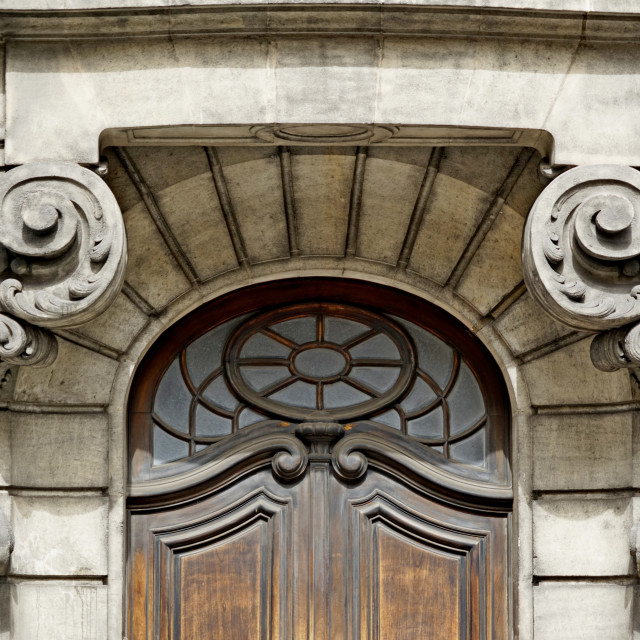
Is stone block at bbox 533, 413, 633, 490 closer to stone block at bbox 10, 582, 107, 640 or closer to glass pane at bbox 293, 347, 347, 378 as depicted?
glass pane at bbox 293, 347, 347, 378

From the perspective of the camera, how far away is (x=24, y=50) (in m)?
5.24

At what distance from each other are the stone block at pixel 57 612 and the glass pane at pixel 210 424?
92 cm

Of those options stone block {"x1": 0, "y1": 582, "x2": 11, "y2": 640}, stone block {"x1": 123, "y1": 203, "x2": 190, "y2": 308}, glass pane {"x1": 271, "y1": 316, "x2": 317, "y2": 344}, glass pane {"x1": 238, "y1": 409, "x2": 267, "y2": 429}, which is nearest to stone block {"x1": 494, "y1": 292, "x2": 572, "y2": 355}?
glass pane {"x1": 271, "y1": 316, "x2": 317, "y2": 344}

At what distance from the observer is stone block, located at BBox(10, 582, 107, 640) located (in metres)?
5.50

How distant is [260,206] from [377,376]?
1.02 m

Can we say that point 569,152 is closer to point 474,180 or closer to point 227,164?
point 474,180

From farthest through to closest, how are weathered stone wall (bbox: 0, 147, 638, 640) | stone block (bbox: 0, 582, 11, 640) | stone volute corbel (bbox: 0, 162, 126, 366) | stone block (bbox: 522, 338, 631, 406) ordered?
stone block (bbox: 522, 338, 631, 406) → weathered stone wall (bbox: 0, 147, 638, 640) → stone block (bbox: 0, 582, 11, 640) → stone volute corbel (bbox: 0, 162, 126, 366)

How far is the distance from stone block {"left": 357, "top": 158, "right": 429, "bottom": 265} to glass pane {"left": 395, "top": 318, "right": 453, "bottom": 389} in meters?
0.40

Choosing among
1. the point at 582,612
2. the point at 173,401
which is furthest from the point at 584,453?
the point at 173,401

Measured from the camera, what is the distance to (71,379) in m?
5.70

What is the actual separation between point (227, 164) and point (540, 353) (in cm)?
170

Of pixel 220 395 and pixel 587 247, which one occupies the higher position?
pixel 587 247

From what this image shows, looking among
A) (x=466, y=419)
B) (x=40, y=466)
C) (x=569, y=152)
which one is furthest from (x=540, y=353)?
(x=40, y=466)

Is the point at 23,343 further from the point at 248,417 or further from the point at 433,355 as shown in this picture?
the point at 433,355
